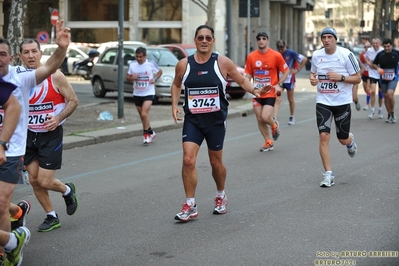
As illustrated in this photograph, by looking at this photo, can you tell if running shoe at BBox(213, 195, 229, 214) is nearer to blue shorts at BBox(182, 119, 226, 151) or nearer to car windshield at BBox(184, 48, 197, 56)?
blue shorts at BBox(182, 119, 226, 151)

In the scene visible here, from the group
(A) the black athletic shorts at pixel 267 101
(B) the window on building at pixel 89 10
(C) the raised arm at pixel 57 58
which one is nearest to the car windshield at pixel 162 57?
(A) the black athletic shorts at pixel 267 101

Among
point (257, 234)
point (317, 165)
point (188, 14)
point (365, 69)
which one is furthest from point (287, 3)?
point (257, 234)

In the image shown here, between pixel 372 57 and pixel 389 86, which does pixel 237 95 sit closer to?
pixel 372 57

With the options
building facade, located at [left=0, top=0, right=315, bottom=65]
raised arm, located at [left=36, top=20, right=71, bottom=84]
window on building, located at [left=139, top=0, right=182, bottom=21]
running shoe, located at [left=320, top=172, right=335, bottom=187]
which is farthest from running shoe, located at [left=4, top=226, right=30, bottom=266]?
window on building, located at [left=139, top=0, right=182, bottom=21]

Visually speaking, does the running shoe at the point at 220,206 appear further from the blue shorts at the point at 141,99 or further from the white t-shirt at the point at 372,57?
the white t-shirt at the point at 372,57

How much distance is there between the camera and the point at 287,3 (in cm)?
6328

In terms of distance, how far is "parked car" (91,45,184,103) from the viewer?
22141 millimetres

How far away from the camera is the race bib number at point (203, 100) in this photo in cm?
776

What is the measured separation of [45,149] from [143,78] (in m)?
7.55

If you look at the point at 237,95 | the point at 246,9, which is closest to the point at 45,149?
the point at 237,95

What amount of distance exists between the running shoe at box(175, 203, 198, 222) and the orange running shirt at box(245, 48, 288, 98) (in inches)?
228

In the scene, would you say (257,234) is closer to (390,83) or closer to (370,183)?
(370,183)

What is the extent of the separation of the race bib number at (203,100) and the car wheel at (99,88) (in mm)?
16635

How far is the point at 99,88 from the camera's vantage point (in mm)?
24359
